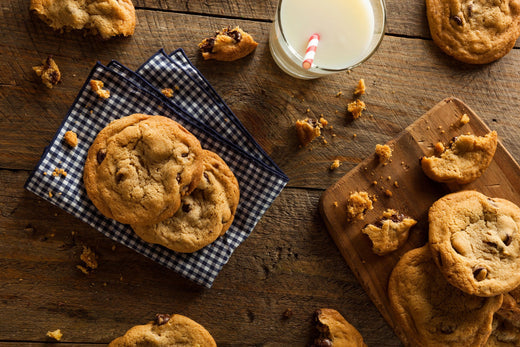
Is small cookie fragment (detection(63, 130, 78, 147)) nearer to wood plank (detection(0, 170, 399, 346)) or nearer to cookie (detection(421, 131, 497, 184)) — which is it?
wood plank (detection(0, 170, 399, 346))

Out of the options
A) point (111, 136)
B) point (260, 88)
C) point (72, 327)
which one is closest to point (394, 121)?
point (260, 88)

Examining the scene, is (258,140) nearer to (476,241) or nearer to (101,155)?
(101,155)

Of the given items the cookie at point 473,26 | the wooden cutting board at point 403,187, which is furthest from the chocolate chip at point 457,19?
the wooden cutting board at point 403,187

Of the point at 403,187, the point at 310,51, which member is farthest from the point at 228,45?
the point at 403,187

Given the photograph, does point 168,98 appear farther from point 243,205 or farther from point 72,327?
point 72,327

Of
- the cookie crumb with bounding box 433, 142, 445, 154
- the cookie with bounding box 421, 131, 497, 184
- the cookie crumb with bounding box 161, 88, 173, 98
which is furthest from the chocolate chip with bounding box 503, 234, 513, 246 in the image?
the cookie crumb with bounding box 161, 88, 173, 98

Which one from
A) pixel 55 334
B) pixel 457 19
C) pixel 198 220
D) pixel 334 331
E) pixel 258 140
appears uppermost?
pixel 457 19

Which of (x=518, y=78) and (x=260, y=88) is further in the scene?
(x=518, y=78)

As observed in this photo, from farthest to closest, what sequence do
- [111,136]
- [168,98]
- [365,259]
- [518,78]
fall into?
[518,78] → [365,259] → [168,98] → [111,136]
